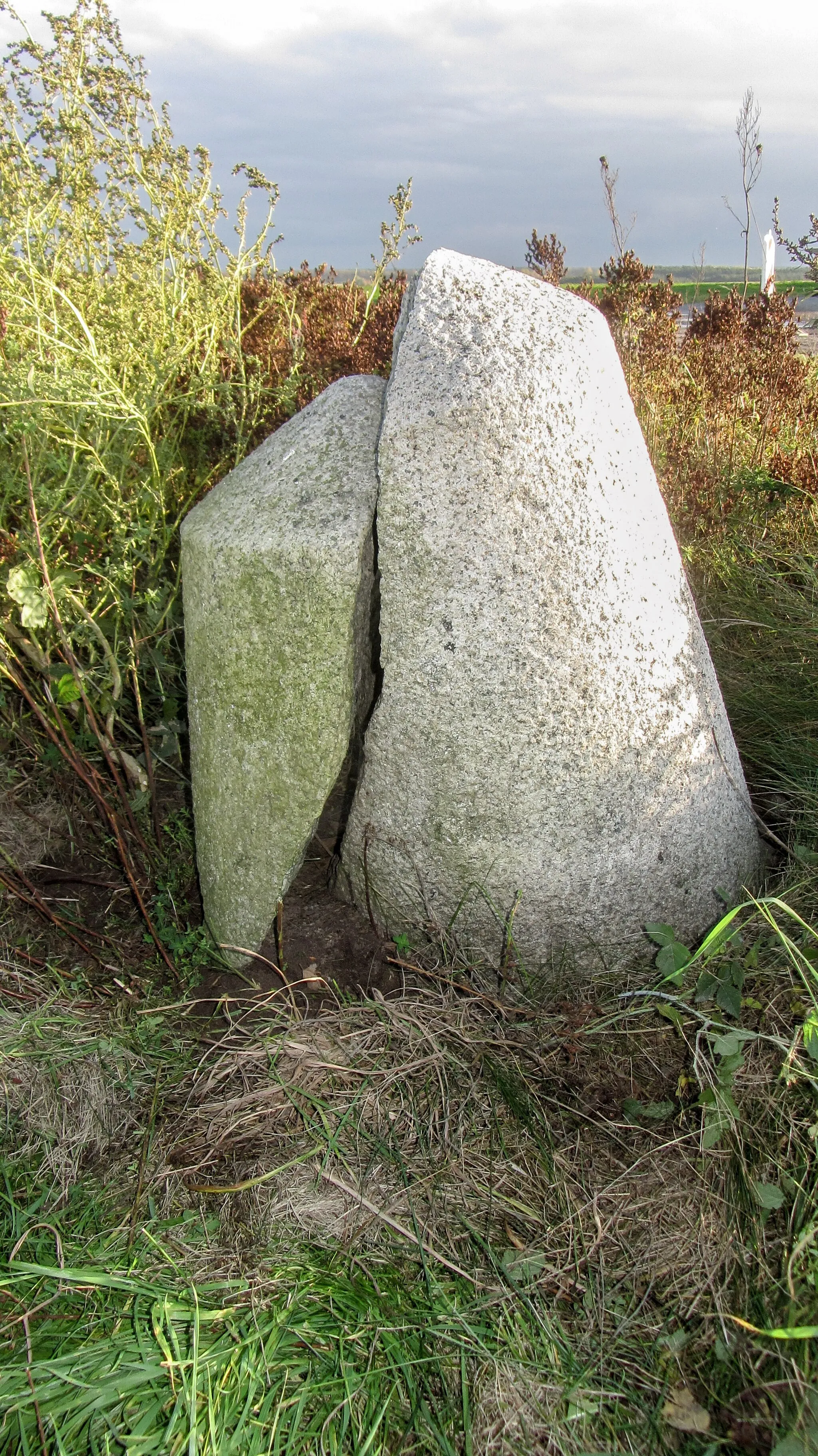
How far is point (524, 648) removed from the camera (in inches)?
71.7

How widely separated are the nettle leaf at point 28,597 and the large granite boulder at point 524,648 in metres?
0.80

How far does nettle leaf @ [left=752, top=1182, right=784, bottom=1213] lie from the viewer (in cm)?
154

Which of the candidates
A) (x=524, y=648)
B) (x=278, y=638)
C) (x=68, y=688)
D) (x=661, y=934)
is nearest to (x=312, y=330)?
(x=68, y=688)

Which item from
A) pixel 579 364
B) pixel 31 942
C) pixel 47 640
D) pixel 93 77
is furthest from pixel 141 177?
pixel 31 942

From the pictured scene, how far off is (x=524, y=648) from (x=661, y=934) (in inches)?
26.3

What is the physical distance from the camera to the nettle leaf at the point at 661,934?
76.7 inches

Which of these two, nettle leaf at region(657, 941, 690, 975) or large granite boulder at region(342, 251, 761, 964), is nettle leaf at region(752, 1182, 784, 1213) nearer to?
nettle leaf at region(657, 941, 690, 975)

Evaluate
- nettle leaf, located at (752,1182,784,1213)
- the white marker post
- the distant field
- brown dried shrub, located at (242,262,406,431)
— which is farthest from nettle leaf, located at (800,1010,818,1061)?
the white marker post

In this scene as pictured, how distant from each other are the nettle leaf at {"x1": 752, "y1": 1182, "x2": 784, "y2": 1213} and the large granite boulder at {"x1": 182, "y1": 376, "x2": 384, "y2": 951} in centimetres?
106

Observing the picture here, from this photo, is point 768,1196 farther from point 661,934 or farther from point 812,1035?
point 661,934

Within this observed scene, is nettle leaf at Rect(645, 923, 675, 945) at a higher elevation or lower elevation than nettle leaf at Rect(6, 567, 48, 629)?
lower

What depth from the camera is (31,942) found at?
2.38 meters

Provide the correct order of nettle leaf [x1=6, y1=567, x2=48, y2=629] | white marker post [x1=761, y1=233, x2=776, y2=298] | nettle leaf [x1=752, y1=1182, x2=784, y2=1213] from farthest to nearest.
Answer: white marker post [x1=761, y1=233, x2=776, y2=298] → nettle leaf [x1=6, y1=567, x2=48, y2=629] → nettle leaf [x1=752, y1=1182, x2=784, y2=1213]

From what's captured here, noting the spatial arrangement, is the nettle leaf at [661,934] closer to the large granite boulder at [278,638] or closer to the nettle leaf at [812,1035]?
the nettle leaf at [812,1035]
